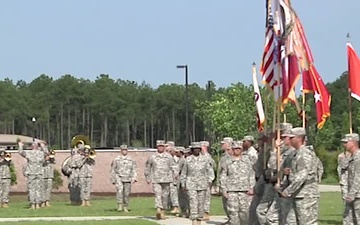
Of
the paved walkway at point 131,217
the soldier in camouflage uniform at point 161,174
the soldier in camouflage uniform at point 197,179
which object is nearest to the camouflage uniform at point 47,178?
the paved walkway at point 131,217

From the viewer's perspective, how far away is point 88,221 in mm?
21172

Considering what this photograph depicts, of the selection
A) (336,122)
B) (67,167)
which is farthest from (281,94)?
(336,122)

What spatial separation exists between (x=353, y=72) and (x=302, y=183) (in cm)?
840

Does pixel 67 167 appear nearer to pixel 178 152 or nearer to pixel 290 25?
pixel 178 152

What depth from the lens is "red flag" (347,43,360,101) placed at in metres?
20.3

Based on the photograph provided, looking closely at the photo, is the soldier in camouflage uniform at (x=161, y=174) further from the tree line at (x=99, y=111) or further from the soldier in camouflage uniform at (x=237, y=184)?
the tree line at (x=99, y=111)

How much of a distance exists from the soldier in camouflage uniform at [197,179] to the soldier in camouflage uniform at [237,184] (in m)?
2.29

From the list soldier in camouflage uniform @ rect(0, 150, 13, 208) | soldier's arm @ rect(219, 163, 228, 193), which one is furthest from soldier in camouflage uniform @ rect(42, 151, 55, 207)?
soldier's arm @ rect(219, 163, 228, 193)

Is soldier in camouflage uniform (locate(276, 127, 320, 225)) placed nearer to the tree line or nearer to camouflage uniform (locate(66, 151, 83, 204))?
camouflage uniform (locate(66, 151, 83, 204))

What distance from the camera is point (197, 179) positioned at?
19.6m

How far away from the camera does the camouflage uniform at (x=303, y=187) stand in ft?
41.8

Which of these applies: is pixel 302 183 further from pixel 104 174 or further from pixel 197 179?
pixel 104 174

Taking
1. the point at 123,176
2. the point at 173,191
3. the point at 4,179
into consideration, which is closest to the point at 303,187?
the point at 173,191

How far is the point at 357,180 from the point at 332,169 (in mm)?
35991
